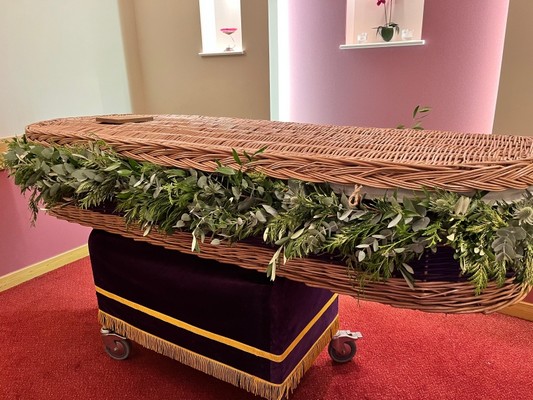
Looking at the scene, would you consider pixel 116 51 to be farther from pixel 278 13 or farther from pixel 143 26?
pixel 278 13

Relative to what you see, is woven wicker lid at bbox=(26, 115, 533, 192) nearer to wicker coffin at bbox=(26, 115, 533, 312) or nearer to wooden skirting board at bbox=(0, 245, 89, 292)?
wicker coffin at bbox=(26, 115, 533, 312)

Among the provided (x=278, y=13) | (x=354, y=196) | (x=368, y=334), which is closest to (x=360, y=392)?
(x=368, y=334)

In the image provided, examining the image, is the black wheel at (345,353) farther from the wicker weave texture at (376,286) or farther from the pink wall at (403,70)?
the pink wall at (403,70)

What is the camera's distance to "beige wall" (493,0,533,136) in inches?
59.0

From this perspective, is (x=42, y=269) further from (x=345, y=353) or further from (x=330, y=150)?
(x=330, y=150)

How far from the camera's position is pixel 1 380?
152cm

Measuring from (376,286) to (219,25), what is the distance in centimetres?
201

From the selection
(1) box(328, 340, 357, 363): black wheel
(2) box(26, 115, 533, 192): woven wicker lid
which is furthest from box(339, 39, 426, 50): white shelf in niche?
(1) box(328, 340, 357, 363): black wheel

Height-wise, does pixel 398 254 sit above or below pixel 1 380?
above

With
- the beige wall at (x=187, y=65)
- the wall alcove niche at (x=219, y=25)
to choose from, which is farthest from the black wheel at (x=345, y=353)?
the wall alcove niche at (x=219, y=25)

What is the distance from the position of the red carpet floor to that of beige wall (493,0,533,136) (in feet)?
2.71

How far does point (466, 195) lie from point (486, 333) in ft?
4.13

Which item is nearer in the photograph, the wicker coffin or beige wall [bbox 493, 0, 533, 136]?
the wicker coffin

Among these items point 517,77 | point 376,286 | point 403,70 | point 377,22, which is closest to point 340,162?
point 376,286
